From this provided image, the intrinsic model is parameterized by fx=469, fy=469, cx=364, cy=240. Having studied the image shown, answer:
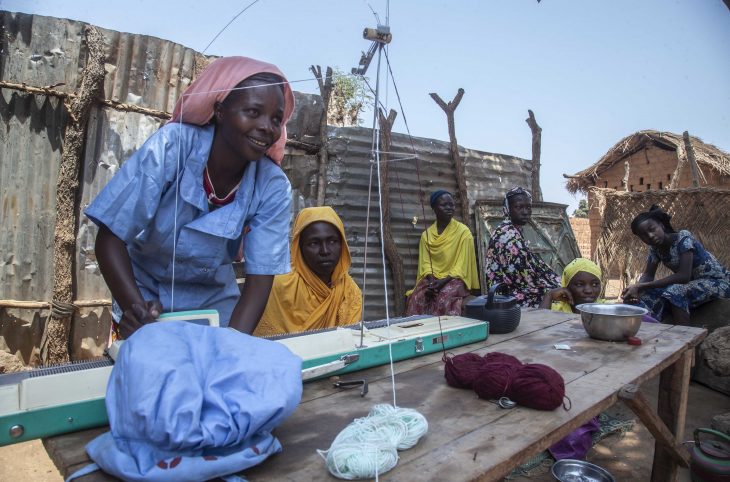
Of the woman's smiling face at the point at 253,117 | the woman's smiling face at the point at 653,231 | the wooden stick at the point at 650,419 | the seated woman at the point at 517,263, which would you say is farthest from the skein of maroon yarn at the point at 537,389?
the woman's smiling face at the point at 653,231

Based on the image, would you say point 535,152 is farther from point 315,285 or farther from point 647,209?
point 315,285

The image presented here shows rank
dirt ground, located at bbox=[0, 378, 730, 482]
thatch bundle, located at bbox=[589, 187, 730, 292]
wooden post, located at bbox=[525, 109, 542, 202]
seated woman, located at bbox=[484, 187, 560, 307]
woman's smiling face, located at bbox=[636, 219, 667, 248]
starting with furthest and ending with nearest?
thatch bundle, located at bbox=[589, 187, 730, 292] → wooden post, located at bbox=[525, 109, 542, 202] → woman's smiling face, located at bbox=[636, 219, 667, 248] → seated woman, located at bbox=[484, 187, 560, 307] → dirt ground, located at bbox=[0, 378, 730, 482]

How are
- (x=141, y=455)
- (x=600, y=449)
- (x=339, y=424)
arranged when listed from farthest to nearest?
(x=600, y=449) < (x=339, y=424) < (x=141, y=455)

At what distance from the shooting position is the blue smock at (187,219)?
173cm

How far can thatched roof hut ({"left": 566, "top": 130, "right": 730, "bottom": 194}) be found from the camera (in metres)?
9.17

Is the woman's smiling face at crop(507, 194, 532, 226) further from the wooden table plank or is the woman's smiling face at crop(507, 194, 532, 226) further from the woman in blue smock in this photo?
the woman in blue smock

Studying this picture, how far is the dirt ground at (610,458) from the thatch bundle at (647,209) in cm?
416

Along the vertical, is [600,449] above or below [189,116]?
below

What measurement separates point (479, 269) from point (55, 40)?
4968 mm

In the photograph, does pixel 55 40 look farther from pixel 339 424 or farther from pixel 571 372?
pixel 571 372

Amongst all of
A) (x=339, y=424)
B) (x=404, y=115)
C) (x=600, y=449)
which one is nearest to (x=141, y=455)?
(x=339, y=424)

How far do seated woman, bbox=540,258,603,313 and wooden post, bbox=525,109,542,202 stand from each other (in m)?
2.97

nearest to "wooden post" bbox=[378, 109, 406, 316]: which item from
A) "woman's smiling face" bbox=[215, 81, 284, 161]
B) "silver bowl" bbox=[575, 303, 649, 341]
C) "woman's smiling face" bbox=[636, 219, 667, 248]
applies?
"woman's smiling face" bbox=[636, 219, 667, 248]

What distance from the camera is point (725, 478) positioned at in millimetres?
2605
